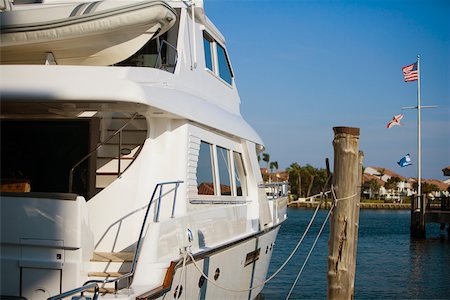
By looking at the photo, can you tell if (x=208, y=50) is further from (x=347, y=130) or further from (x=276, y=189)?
(x=276, y=189)

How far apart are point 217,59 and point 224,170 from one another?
239cm

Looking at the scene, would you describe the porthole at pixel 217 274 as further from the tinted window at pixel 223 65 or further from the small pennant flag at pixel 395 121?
the small pennant flag at pixel 395 121

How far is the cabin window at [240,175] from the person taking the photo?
10.2m

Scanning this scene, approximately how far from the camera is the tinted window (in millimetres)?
11078

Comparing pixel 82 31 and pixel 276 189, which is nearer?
pixel 82 31

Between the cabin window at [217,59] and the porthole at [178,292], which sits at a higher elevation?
the cabin window at [217,59]

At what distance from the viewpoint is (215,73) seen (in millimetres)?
10570

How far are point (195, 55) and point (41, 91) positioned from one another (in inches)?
132

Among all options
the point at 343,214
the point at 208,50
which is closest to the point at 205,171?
the point at 343,214

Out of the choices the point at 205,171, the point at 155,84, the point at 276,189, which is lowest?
the point at 276,189

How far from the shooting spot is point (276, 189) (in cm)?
1292

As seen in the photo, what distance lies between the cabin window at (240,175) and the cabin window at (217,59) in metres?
1.43

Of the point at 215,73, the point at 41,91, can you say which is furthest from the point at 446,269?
the point at 41,91

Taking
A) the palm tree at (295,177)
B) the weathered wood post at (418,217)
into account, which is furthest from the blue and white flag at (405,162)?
the palm tree at (295,177)
